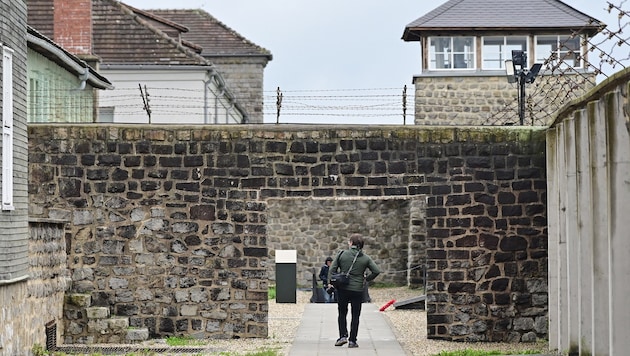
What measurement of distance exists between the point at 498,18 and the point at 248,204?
17.7 metres

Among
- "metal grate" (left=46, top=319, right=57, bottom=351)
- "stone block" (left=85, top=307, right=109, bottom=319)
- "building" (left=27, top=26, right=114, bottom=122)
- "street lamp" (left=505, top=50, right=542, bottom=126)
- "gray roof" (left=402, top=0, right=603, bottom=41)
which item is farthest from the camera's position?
"gray roof" (left=402, top=0, right=603, bottom=41)

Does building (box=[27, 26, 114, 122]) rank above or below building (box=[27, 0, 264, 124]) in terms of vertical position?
below

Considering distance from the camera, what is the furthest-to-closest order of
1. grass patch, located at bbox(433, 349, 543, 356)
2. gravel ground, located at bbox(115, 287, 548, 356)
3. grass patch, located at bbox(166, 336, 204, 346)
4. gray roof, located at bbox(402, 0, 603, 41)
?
gray roof, located at bbox(402, 0, 603, 41) < grass patch, located at bbox(166, 336, 204, 346) < gravel ground, located at bbox(115, 287, 548, 356) < grass patch, located at bbox(433, 349, 543, 356)

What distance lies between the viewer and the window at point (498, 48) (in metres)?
33.5

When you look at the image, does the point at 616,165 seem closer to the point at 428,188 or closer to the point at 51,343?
the point at 428,188

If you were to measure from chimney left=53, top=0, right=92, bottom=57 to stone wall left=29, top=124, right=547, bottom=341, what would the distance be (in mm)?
10105

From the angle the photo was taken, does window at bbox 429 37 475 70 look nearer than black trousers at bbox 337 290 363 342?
No

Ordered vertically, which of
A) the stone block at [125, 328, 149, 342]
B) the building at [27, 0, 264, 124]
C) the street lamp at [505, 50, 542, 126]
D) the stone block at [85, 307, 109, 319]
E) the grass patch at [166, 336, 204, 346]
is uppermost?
the building at [27, 0, 264, 124]

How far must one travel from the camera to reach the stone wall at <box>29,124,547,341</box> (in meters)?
17.4

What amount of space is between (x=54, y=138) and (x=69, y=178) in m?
0.62

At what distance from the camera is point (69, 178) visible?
1745 cm

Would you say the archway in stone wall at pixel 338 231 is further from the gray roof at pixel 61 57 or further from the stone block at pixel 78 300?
the stone block at pixel 78 300

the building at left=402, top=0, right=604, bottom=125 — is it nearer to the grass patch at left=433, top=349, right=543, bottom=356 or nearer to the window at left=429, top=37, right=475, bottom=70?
the window at left=429, top=37, right=475, bottom=70

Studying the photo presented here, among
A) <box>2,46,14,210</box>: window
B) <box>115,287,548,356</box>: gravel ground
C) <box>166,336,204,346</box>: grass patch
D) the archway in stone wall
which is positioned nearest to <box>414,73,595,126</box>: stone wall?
the archway in stone wall
